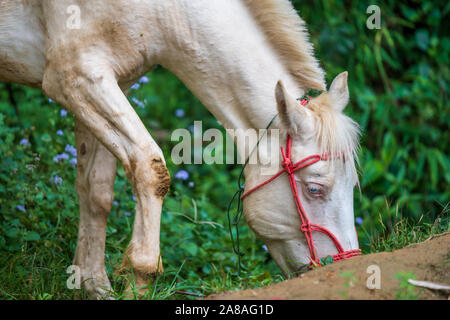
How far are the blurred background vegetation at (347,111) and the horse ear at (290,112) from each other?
1149 mm

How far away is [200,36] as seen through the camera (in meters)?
2.94

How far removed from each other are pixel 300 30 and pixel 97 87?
122 cm

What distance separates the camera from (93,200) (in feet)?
10.9

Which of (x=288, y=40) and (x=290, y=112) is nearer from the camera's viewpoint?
(x=290, y=112)

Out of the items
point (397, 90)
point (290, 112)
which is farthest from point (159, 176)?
point (397, 90)

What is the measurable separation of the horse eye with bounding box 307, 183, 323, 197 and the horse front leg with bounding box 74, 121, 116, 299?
1282mm

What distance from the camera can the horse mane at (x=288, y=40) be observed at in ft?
9.95

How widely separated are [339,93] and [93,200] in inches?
64.8

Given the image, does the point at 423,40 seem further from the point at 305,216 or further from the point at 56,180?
the point at 56,180

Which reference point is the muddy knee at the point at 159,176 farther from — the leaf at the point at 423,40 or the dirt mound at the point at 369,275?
the leaf at the point at 423,40

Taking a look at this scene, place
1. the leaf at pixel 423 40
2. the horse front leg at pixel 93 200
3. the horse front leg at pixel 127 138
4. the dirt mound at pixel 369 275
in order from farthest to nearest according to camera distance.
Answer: the leaf at pixel 423 40 < the horse front leg at pixel 93 200 < the horse front leg at pixel 127 138 < the dirt mound at pixel 369 275

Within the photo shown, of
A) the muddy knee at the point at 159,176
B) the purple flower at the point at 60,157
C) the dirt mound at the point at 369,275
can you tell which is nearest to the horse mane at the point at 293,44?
the dirt mound at the point at 369,275

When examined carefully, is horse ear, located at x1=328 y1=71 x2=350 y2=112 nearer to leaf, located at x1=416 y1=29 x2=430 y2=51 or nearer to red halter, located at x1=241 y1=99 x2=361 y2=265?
red halter, located at x1=241 y1=99 x2=361 y2=265
